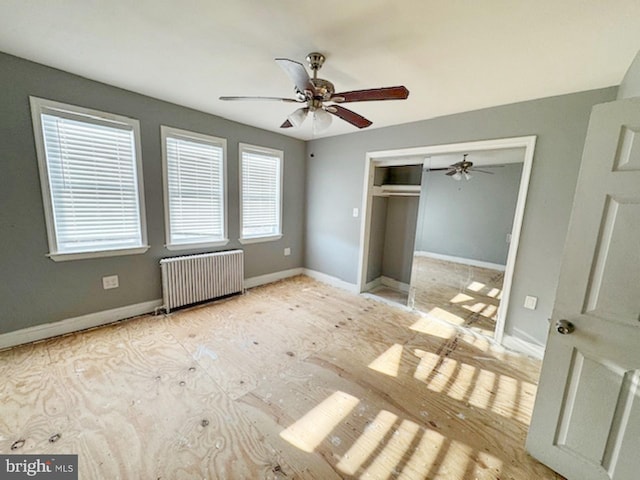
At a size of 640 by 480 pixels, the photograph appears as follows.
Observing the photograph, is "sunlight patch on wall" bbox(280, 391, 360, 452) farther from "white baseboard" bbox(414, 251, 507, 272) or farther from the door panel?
"white baseboard" bbox(414, 251, 507, 272)

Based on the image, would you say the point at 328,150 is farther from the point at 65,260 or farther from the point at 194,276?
the point at 65,260

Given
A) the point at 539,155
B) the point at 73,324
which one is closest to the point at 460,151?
the point at 539,155

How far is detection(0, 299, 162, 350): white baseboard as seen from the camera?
2.26 meters

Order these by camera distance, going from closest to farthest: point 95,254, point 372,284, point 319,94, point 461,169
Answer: point 319,94 < point 95,254 < point 461,169 < point 372,284

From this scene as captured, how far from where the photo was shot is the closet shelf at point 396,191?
372 cm

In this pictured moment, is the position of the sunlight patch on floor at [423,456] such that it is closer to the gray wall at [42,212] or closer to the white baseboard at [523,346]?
the white baseboard at [523,346]

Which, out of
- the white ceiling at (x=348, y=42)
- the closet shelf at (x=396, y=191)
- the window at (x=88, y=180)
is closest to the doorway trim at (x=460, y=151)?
the closet shelf at (x=396, y=191)

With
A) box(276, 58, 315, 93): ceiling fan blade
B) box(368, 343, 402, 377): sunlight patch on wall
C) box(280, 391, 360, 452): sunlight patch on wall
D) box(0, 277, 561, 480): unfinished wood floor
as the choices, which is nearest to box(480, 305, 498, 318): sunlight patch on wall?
box(0, 277, 561, 480): unfinished wood floor

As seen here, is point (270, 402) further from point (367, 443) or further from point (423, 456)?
point (423, 456)

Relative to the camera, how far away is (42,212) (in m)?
2.27

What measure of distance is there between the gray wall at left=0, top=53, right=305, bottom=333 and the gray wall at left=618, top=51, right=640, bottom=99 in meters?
3.63

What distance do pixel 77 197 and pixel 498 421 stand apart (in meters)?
4.16

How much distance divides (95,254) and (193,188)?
4.22ft

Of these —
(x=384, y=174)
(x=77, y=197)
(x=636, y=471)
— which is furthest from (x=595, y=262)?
(x=77, y=197)
